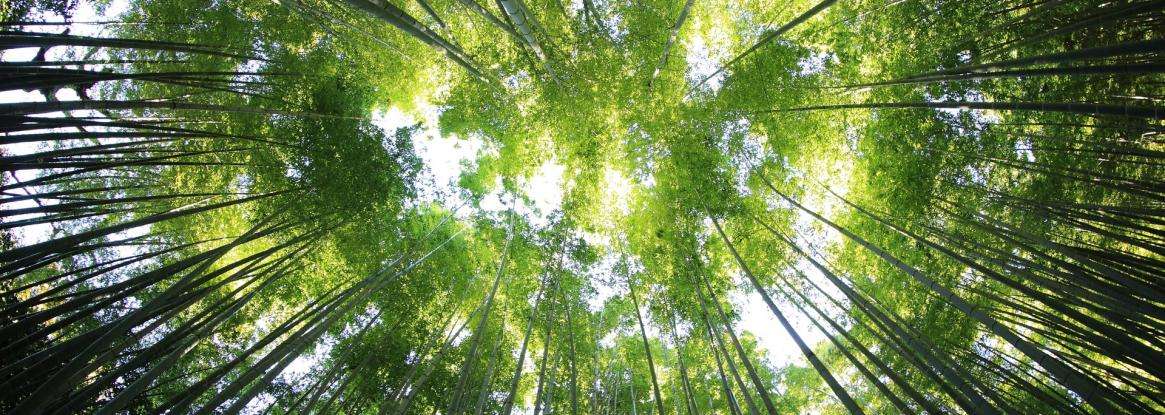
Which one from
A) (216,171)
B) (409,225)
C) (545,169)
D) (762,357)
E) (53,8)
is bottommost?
(53,8)

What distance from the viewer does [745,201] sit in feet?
21.0

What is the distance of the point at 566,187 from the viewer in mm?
7180

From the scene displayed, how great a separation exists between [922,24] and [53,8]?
767 centimetres

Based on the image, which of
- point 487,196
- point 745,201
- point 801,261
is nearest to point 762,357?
point 801,261

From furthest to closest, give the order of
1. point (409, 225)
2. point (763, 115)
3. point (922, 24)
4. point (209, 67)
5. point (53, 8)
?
point (409, 225) → point (763, 115) → point (209, 67) → point (922, 24) → point (53, 8)

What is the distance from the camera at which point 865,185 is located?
5.82 meters

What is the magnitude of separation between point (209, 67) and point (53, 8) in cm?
114

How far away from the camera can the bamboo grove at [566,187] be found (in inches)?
151

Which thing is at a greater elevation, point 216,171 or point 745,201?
point 745,201

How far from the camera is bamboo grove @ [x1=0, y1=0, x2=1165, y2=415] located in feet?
12.6

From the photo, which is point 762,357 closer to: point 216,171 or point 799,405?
point 799,405

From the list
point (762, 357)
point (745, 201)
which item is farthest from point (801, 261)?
point (762, 357)

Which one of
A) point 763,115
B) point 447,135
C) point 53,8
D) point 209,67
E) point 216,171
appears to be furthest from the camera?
point 447,135

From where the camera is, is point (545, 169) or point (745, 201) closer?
point (745, 201)
